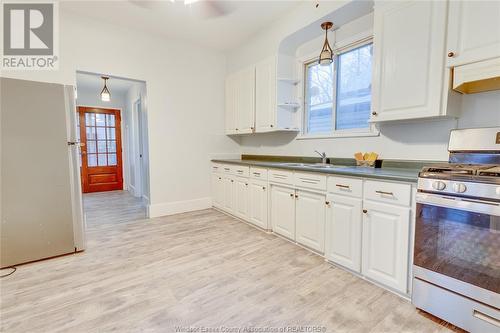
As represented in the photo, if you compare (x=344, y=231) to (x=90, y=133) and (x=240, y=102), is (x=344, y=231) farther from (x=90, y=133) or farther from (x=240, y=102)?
(x=90, y=133)

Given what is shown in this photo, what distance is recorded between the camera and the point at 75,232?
8.18ft

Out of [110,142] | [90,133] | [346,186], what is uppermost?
[90,133]

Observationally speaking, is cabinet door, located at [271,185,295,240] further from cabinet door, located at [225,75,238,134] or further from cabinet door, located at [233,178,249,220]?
cabinet door, located at [225,75,238,134]

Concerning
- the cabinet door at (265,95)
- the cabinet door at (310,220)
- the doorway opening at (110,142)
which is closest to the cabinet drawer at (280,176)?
the cabinet door at (310,220)

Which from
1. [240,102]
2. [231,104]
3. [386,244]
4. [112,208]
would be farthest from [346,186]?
[112,208]

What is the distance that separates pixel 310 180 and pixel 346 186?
41 centimetres

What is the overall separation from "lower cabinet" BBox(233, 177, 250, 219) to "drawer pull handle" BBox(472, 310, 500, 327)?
2432 millimetres

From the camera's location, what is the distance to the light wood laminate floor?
153 centimetres

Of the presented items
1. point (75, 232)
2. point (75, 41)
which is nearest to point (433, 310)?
point (75, 232)

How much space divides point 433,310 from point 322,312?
70cm

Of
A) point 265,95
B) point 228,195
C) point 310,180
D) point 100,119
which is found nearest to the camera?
point 310,180

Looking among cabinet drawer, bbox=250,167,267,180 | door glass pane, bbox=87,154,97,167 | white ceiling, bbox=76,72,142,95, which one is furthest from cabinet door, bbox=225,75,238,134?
door glass pane, bbox=87,154,97,167

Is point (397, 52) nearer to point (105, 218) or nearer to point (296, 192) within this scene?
point (296, 192)

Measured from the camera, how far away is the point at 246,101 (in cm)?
387
